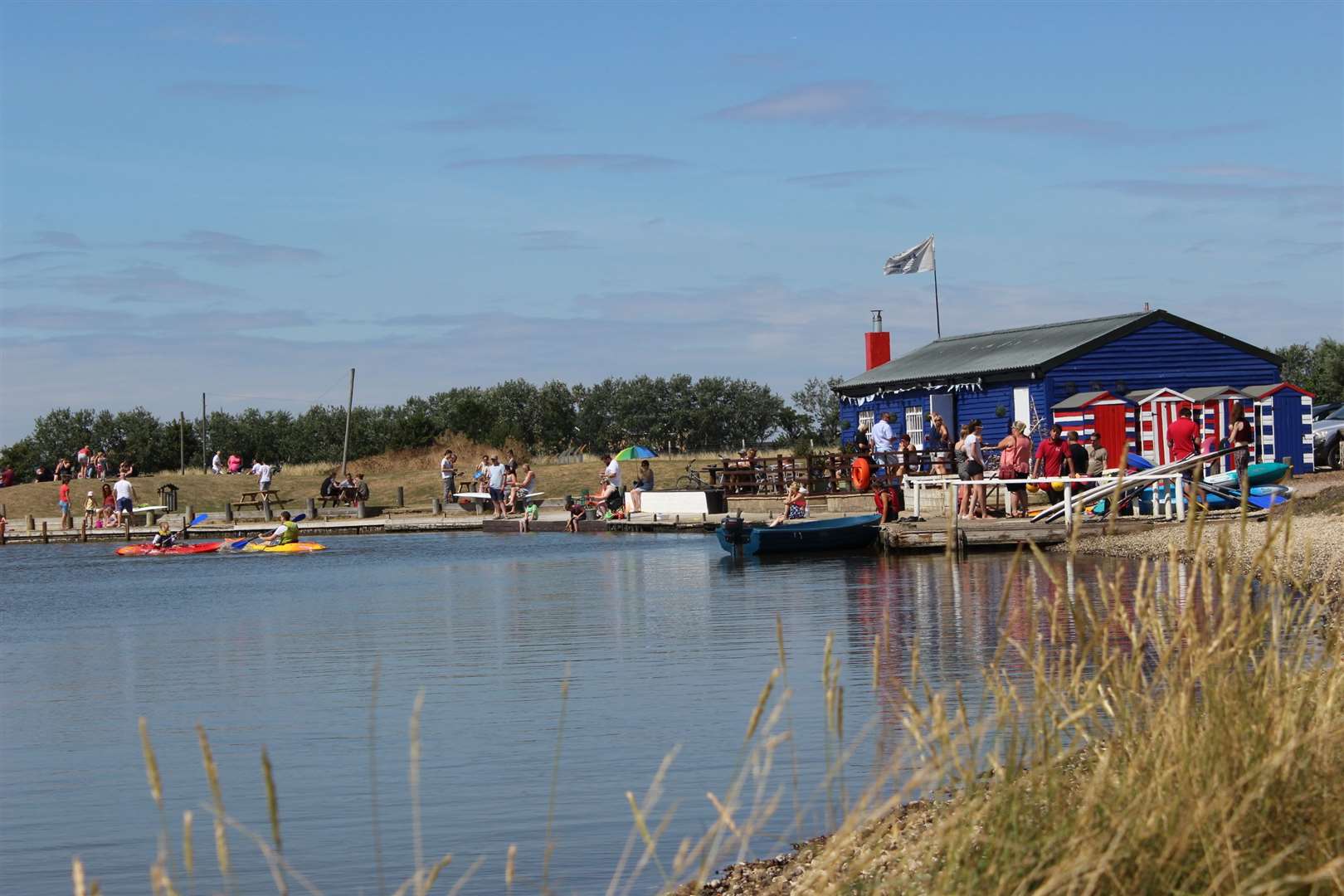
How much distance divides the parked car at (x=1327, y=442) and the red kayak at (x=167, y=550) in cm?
2719

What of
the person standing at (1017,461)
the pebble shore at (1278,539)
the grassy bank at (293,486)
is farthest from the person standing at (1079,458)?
the grassy bank at (293,486)

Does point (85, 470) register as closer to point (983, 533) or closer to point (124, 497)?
point (124, 497)

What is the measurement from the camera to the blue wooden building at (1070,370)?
125 ft

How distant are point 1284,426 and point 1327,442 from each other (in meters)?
3.67

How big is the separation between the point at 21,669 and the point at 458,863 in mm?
11906

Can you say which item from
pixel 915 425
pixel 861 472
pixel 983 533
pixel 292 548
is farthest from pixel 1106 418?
pixel 292 548

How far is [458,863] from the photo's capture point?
9.12 metres

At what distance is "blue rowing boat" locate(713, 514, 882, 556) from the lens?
30172mm

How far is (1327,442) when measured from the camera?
40.6 meters

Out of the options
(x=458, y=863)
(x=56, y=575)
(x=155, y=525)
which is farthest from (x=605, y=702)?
(x=155, y=525)

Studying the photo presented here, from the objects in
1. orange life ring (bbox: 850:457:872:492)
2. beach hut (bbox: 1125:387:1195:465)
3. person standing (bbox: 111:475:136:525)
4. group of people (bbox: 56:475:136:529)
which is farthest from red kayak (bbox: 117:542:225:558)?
beach hut (bbox: 1125:387:1195:465)

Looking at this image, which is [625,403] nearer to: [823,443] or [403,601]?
[823,443]

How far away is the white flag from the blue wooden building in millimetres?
9124

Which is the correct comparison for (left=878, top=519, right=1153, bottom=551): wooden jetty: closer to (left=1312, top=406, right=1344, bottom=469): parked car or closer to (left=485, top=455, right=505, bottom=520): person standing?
(left=1312, top=406, right=1344, bottom=469): parked car
